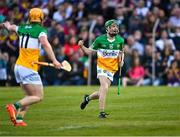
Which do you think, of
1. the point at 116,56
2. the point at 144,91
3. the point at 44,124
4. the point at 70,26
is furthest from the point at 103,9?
the point at 44,124

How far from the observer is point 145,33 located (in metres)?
34.0

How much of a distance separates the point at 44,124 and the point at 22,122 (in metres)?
0.54

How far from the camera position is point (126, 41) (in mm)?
33844

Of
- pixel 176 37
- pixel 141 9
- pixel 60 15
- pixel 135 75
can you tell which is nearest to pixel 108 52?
pixel 135 75

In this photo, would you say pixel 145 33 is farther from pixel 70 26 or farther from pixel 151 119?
pixel 151 119

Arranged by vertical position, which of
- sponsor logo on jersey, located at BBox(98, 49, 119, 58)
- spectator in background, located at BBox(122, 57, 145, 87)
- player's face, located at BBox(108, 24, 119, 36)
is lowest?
spectator in background, located at BBox(122, 57, 145, 87)

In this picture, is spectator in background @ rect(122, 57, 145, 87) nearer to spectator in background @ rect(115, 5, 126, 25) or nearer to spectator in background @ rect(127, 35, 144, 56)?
Answer: spectator in background @ rect(127, 35, 144, 56)

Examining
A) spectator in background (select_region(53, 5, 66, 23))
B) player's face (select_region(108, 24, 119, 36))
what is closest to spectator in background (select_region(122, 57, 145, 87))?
spectator in background (select_region(53, 5, 66, 23))

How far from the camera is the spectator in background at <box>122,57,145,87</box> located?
108 ft

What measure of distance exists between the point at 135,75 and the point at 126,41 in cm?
173

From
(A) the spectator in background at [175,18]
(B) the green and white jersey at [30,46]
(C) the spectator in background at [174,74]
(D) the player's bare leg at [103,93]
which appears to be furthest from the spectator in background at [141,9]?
(B) the green and white jersey at [30,46]

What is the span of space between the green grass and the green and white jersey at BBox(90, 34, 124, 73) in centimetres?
121

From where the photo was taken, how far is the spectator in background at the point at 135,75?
108ft

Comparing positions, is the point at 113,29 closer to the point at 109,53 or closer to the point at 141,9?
the point at 109,53
